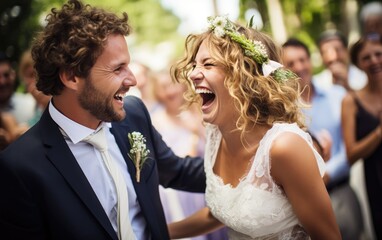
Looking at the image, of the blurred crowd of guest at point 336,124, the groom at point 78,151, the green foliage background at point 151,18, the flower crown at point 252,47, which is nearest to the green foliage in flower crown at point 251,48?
the flower crown at point 252,47

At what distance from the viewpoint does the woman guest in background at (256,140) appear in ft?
9.68

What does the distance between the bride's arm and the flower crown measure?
3.64 ft

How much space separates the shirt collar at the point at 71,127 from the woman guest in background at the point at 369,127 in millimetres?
2986

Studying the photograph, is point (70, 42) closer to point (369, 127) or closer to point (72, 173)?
point (72, 173)

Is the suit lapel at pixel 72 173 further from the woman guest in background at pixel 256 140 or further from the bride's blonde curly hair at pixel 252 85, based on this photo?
the bride's blonde curly hair at pixel 252 85

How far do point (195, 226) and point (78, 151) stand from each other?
3.63ft

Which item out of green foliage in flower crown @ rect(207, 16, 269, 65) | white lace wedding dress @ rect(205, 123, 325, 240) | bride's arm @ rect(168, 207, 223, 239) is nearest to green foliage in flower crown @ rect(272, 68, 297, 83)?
green foliage in flower crown @ rect(207, 16, 269, 65)

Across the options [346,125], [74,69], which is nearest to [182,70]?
[74,69]

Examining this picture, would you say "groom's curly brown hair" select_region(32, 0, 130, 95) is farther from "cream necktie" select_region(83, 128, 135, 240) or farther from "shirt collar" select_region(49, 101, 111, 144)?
"cream necktie" select_region(83, 128, 135, 240)

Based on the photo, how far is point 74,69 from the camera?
303cm

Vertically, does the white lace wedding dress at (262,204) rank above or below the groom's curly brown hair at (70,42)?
below

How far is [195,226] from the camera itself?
3.68 meters

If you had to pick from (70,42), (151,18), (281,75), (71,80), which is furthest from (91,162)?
(151,18)

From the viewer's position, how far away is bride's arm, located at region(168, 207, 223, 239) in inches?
144
